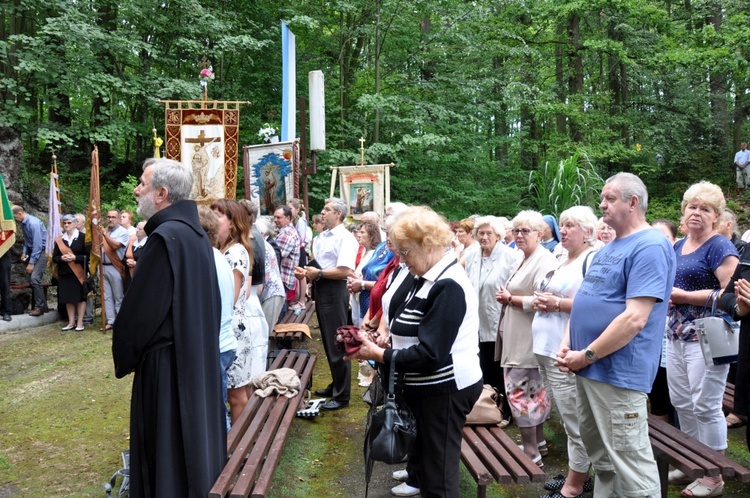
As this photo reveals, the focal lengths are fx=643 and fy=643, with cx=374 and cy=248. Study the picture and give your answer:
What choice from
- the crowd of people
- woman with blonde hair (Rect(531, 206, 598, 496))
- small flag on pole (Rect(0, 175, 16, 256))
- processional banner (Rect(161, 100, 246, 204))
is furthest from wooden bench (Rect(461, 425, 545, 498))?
small flag on pole (Rect(0, 175, 16, 256))

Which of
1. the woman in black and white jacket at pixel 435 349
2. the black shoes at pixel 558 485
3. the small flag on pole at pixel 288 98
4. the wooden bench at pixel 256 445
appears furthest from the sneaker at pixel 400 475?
the small flag on pole at pixel 288 98

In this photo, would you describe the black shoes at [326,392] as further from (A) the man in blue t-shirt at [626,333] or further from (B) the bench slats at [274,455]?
(A) the man in blue t-shirt at [626,333]

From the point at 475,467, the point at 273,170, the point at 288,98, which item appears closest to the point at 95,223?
the point at 273,170

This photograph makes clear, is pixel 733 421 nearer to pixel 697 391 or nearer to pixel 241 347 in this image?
pixel 697 391

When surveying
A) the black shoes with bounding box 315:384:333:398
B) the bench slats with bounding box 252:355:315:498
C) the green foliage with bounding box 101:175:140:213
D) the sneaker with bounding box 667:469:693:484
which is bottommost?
the black shoes with bounding box 315:384:333:398

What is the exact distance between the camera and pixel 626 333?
302cm

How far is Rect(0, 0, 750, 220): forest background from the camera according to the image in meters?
15.9

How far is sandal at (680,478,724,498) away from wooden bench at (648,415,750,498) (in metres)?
0.43

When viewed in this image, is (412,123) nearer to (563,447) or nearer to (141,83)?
(141,83)

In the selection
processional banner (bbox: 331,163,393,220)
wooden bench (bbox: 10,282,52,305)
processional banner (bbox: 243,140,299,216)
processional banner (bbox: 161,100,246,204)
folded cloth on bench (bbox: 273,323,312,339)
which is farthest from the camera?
processional banner (bbox: 331,163,393,220)

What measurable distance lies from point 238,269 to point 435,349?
185cm

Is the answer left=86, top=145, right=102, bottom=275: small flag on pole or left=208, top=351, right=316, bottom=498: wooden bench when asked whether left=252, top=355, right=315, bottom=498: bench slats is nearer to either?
left=208, top=351, right=316, bottom=498: wooden bench

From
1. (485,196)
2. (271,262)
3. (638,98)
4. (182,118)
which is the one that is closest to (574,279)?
(271,262)

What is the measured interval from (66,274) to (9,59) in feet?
21.0
